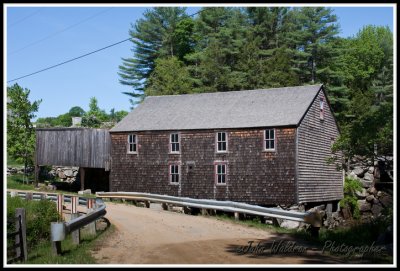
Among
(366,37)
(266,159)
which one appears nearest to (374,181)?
(266,159)

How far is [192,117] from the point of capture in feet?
113

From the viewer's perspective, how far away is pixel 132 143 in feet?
117

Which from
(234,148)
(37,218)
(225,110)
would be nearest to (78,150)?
(225,110)

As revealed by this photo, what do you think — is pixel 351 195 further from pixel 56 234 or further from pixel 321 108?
pixel 56 234

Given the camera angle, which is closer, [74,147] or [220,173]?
[220,173]

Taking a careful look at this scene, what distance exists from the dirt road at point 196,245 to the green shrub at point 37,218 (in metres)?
2.68

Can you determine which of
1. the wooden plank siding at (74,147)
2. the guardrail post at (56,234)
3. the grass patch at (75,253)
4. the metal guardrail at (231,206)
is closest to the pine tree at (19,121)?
the wooden plank siding at (74,147)

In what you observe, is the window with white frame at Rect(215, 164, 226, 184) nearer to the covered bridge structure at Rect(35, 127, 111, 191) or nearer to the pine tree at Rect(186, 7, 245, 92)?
the covered bridge structure at Rect(35, 127, 111, 191)

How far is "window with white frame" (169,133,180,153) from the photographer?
33.8 metres

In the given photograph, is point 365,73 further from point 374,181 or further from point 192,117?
point 192,117

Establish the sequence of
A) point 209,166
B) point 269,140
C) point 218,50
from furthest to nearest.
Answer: point 218,50
point 209,166
point 269,140

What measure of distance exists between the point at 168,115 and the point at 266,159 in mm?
8236

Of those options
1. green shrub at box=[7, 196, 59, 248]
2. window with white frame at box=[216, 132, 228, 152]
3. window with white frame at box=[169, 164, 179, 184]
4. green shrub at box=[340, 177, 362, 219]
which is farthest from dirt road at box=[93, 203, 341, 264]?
green shrub at box=[340, 177, 362, 219]

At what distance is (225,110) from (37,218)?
52.6ft
